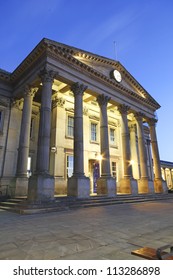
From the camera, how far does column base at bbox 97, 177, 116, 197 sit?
14.5 metres

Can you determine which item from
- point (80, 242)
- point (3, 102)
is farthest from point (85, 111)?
point (80, 242)

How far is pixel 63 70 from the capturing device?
47.2 feet

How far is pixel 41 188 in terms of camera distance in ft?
34.5

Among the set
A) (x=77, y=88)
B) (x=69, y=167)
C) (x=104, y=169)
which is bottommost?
(x=104, y=169)

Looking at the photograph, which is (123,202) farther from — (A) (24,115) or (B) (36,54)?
(B) (36,54)

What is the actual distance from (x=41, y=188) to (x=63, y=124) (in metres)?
8.76

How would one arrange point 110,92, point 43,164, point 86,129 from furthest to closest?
1. point 86,129
2. point 110,92
3. point 43,164

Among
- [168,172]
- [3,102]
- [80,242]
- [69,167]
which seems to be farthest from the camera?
[168,172]

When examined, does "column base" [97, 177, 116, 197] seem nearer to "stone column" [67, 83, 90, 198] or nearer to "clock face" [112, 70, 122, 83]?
"stone column" [67, 83, 90, 198]

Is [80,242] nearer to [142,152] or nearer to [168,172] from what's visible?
[142,152]

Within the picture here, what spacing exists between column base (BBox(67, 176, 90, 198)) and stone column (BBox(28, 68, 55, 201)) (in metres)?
1.97

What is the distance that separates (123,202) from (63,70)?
11.4 m

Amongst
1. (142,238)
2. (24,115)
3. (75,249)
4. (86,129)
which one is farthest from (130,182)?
(75,249)

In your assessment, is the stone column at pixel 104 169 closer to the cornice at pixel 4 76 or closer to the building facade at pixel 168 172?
the cornice at pixel 4 76
